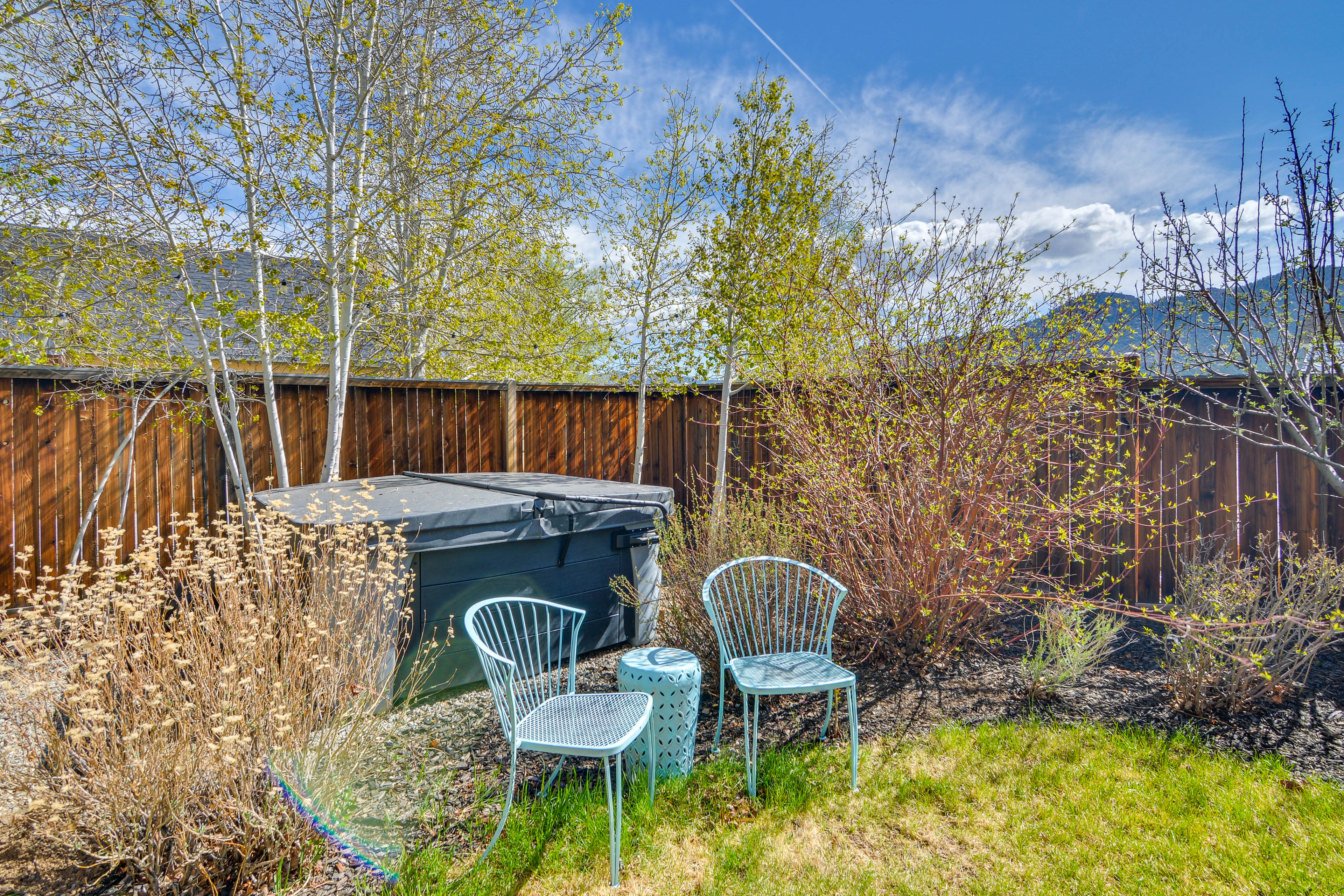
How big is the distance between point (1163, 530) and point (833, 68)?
427cm

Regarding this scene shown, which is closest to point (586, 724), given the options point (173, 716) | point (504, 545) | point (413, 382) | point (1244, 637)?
point (173, 716)

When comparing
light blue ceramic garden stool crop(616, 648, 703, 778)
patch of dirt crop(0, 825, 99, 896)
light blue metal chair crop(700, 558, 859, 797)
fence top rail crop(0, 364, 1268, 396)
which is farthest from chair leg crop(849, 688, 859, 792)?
fence top rail crop(0, 364, 1268, 396)

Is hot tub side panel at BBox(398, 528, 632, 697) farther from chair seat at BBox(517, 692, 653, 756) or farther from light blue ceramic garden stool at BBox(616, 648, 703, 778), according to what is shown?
light blue ceramic garden stool at BBox(616, 648, 703, 778)

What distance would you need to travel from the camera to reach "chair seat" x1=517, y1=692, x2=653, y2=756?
5.96ft

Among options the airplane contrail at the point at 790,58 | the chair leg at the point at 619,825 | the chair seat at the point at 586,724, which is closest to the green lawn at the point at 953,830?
the chair leg at the point at 619,825

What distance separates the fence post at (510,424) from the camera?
5332 mm

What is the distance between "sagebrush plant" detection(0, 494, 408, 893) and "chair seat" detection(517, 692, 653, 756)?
0.58m

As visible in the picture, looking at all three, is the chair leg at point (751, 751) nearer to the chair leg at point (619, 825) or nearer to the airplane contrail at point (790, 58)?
the chair leg at point (619, 825)

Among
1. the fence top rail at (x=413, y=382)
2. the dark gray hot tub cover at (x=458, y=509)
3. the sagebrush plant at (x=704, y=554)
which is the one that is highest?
the fence top rail at (x=413, y=382)

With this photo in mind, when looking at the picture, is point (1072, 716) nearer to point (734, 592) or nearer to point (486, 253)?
point (734, 592)

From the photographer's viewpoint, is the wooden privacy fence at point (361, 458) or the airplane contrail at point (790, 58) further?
the airplane contrail at point (790, 58)

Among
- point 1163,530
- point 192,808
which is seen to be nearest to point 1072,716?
point 1163,530

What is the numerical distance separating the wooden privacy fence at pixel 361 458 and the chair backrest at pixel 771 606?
2.45ft

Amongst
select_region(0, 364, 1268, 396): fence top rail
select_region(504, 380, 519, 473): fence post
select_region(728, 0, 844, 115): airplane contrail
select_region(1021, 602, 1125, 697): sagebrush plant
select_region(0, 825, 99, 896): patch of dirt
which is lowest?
select_region(0, 825, 99, 896): patch of dirt
